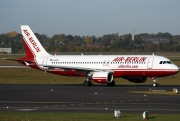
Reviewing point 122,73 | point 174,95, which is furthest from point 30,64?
point 174,95

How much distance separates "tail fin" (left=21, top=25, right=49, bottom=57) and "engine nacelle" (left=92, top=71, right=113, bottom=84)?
957 cm

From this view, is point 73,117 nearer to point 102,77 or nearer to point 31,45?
point 102,77

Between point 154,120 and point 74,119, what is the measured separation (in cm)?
374

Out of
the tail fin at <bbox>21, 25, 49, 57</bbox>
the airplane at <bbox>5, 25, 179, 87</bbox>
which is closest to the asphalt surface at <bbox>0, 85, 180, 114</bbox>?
the airplane at <bbox>5, 25, 179, 87</bbox>

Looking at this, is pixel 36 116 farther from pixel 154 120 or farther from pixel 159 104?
pixel 159 104

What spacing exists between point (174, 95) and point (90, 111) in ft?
44.7

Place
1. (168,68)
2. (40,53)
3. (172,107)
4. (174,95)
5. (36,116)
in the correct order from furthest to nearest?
(40,53), (168,68), (174,95), (172,107), (36,116)

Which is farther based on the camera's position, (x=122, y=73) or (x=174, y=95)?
(x=122, y=73)

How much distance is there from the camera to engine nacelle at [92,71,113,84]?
56.4m

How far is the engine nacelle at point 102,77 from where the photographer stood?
185 ft

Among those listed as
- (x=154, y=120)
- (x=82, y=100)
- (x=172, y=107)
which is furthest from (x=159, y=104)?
(x=154, y=120)

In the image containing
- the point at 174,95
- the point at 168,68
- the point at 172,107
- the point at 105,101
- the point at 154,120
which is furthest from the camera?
the point at 168,68

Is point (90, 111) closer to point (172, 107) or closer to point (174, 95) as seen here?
point (172, 107)

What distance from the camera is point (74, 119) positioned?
2706 cm
